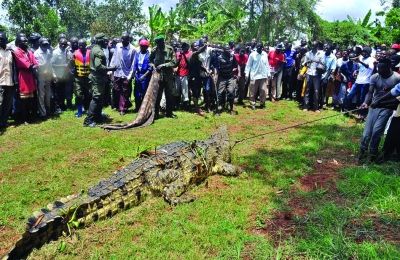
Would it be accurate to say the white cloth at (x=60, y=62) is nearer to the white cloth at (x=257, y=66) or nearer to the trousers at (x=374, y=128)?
the white cloth at (x=257, y=66)

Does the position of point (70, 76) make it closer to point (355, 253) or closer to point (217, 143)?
point (217, 143)

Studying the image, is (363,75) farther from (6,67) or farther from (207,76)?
(6,67)

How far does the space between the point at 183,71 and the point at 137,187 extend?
6.15 meters

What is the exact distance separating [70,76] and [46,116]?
1201 millimetres

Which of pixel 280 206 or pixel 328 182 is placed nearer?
pixel 280 206

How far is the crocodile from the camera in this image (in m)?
3.74

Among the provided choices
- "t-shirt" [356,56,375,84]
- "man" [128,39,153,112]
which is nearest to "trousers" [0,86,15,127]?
"man" [128,39,153,112]

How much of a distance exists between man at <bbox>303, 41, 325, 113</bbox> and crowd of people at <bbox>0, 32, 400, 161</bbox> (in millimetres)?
30

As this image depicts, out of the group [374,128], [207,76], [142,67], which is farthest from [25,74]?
[374,128]

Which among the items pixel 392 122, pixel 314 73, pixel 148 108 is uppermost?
pixel 314 73

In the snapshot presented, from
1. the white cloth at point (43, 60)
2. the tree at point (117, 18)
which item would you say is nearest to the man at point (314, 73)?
the white cloth at point (43, 60)

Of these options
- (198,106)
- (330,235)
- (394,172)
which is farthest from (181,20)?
(330,235)

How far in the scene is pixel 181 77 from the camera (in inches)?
418

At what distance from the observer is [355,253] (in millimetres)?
3748
